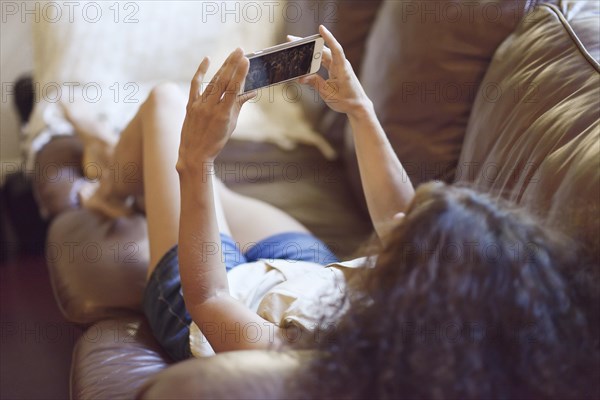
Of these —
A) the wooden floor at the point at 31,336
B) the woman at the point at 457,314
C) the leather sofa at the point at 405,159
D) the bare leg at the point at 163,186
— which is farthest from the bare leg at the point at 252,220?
the woman at the point at 457,314

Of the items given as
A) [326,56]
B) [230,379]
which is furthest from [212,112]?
[230,379]

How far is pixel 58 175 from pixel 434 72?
Answer: 0.93m

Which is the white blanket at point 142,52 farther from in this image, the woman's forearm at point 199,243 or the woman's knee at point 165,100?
the woman's forearm at point 199,243

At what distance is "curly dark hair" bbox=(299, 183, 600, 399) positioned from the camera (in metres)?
0.67

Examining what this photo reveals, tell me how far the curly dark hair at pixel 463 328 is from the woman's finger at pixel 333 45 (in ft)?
1.53

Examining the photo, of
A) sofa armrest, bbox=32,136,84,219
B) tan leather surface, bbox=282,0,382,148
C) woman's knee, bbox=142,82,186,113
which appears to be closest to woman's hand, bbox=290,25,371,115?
woman's knee, bbox=142,82,186,113

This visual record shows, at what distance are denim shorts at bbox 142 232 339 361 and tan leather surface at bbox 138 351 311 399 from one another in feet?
1.38

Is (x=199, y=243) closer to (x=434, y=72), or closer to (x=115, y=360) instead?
(x=115, y=360)

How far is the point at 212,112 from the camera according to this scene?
0.99 metres

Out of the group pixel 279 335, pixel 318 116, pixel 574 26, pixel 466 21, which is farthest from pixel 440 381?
pixel 318 116

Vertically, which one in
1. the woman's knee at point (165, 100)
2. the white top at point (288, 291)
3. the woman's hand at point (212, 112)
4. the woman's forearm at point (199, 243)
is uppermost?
the woman's hand at point (212, 112)

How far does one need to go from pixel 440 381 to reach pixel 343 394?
94 mm

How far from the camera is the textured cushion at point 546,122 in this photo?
92 cm

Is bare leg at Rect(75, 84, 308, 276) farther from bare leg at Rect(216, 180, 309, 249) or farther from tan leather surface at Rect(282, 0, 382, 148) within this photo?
tan leather surface at Rect(282, 0, 382, 148)
